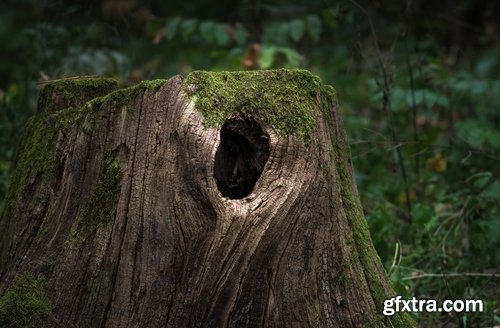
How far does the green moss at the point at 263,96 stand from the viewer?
2.93m

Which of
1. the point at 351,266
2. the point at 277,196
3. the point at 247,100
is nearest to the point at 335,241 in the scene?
the point at 351,266

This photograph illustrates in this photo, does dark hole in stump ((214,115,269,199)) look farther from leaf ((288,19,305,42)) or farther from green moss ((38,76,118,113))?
leaf ((288,19,305,42))

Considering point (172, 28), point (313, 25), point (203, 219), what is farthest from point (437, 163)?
point (203, 219)

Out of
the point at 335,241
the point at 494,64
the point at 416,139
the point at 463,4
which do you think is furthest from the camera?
the point at 463,4

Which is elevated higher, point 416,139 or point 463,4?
point 463,4

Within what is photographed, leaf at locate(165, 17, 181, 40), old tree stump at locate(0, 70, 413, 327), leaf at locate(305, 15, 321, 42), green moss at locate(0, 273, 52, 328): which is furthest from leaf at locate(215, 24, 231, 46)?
green moss at locate(0, 273, 52, 328)

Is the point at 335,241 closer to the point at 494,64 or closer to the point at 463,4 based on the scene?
the point at 494,64

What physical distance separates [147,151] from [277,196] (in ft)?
1.89

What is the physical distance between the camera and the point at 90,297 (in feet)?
9.55

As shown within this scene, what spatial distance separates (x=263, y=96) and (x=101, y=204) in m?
0.83

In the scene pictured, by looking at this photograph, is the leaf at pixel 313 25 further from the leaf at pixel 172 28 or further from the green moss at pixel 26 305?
the green moss at pixel 26 305

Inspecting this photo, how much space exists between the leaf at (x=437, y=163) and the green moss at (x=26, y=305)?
12.1ft

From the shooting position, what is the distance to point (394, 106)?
221 inches

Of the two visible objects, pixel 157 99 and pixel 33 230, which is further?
pixel 33 230
